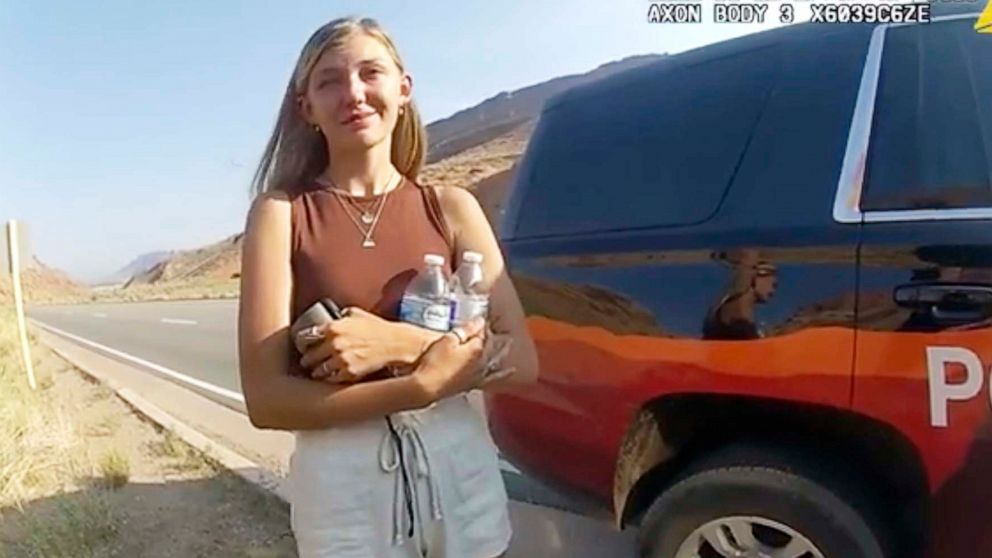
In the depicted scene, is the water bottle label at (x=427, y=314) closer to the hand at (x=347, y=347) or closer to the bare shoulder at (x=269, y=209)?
the hand at (x=347, y=347)

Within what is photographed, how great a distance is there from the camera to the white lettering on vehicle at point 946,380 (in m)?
1.84

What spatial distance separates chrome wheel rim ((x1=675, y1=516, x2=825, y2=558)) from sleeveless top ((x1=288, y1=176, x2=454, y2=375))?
1209mm

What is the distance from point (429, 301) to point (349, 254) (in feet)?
0.57

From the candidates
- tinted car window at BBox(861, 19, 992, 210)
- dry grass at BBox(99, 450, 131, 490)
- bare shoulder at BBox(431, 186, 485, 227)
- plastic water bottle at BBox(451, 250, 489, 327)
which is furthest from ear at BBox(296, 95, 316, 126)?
dry grass at BBox(99, 450, 131, 490)

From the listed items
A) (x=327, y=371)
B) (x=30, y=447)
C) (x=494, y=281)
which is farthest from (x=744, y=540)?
(x=30, y=447)

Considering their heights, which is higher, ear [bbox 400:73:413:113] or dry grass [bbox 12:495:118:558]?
ear [bbox 400:73:413:113]

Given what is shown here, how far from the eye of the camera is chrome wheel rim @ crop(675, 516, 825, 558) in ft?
6.89

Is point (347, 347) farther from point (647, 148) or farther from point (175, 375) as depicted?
point (175, 375)

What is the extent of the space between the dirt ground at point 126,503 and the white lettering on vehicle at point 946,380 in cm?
242

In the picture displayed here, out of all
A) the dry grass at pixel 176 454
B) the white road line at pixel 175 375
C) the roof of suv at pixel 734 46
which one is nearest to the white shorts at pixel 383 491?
the roof of suv at pixel 734 46

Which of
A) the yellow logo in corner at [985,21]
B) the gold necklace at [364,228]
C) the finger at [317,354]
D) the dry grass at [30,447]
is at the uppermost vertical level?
the yellow logo in corner at [985,21]

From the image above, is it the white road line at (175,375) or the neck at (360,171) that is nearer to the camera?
the neck at (360,171)

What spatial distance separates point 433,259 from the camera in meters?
1.48

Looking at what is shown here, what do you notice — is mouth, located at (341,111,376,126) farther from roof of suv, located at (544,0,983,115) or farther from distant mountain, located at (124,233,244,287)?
distant mountain, located at (124,233,244,287)
